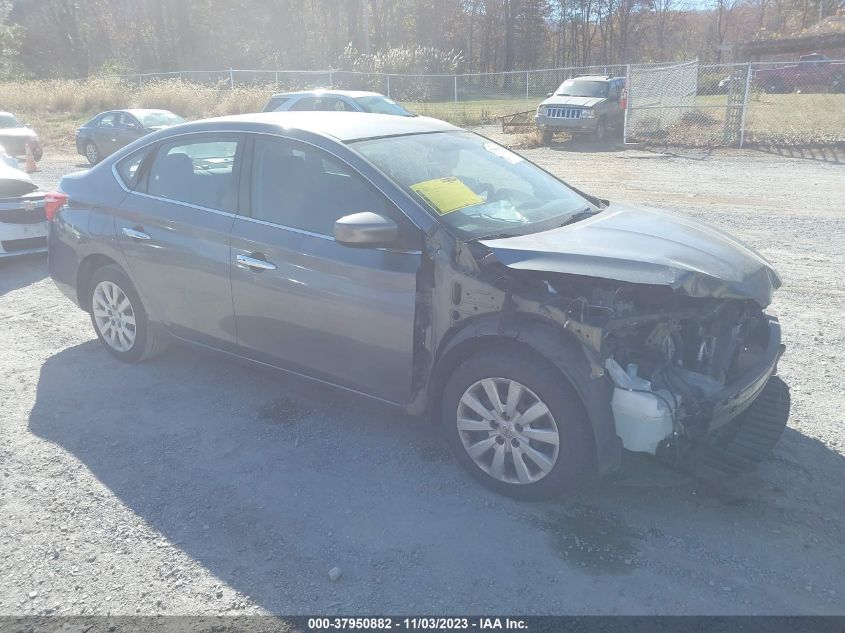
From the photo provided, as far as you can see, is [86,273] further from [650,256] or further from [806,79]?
[806,79]

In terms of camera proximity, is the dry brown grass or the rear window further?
the dry brown grass

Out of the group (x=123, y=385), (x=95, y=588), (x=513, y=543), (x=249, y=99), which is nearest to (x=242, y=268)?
(x=123, y=385)

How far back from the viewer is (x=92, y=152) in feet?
60.4

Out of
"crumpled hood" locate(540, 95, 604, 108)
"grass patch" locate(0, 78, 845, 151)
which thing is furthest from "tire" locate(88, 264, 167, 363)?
"crumpled hood" locate(540, 95, 604, 108)

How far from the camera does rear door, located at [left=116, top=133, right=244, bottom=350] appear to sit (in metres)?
4.46

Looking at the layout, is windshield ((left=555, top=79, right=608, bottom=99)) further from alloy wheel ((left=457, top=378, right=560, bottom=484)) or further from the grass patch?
alloy wheel ((left=457, top=378, right=560, bottom=484))

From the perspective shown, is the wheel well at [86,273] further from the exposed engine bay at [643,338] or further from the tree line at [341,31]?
the tree line at [341,31]

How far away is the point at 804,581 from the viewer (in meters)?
3.00

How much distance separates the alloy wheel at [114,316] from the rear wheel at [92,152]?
14.5 metres

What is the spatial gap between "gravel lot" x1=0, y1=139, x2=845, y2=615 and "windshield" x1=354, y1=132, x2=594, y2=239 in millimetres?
1342

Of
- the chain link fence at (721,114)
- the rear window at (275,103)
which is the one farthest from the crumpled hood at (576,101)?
the rear window at (275,103)

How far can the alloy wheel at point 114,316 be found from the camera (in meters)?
5.20

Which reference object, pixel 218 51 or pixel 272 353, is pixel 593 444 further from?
pixel 218 51

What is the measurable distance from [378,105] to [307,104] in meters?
1.54
